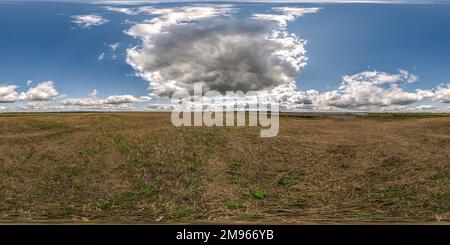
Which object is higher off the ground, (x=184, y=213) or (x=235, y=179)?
(x=235, y=179)

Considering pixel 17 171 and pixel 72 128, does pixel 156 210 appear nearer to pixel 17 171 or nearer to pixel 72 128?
pixel 17 171

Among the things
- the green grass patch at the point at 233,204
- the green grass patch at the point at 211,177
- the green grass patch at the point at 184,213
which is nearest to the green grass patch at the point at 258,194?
the green grass patch at the point at 233,204

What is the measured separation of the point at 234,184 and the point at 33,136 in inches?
321

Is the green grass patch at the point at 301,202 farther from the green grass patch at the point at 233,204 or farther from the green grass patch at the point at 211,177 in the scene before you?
the green grass patch at the point at 211,177

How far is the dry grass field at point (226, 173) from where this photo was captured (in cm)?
652

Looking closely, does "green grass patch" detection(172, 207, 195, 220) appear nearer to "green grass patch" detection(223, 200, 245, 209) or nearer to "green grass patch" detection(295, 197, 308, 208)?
"green grass patch" detection(223, 200, 245, 209)

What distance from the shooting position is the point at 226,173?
8.83 meters

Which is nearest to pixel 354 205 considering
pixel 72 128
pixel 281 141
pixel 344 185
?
pixel 344 185

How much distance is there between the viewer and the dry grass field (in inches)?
257

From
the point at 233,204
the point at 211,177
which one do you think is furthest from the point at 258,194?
the point at 211,177

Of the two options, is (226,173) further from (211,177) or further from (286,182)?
(286,182)

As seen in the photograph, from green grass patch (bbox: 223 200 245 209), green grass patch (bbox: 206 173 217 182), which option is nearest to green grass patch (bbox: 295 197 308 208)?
green grass patch (bbox: 223 200 245 209)

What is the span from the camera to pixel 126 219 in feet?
19.9

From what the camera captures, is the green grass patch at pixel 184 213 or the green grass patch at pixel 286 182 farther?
the green grass patch at pixel 286 182
